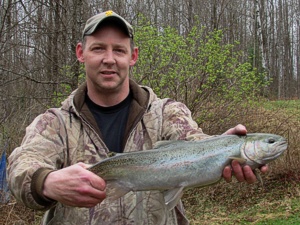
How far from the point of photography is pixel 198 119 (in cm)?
1114

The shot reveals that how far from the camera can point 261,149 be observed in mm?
2730

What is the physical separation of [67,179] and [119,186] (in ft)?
1.53

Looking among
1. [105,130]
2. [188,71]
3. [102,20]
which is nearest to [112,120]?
[105,130]

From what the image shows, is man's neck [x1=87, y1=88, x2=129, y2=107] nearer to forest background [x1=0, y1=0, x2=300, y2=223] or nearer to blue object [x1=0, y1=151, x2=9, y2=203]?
blue object [x1=0, y1=151, x2=9, y2=203]

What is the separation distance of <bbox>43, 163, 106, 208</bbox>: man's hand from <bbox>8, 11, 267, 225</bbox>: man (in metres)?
0.17

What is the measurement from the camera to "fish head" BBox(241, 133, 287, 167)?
272 centimetres

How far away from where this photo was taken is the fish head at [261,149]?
2.72 m

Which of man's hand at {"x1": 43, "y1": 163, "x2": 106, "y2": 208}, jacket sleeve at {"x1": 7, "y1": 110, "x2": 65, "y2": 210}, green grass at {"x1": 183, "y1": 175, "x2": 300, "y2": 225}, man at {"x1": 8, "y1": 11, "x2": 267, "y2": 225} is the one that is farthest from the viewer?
green grass at {"x1": 183, "y1": 175, "x2": 300, "y2": 225}

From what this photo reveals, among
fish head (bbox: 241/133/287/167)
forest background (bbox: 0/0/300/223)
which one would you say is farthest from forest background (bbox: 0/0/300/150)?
fish head (bbox: 241/133/287/167)

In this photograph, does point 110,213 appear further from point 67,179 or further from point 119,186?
point 67,179

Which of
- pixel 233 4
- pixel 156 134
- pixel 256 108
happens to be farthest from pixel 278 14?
pixel 156 134

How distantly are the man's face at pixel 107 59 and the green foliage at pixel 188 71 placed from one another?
23.6ft

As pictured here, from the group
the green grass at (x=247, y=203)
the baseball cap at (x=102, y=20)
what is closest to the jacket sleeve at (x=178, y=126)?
the baseball cap at (x=102, y=20)

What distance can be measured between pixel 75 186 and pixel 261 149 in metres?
1.26
